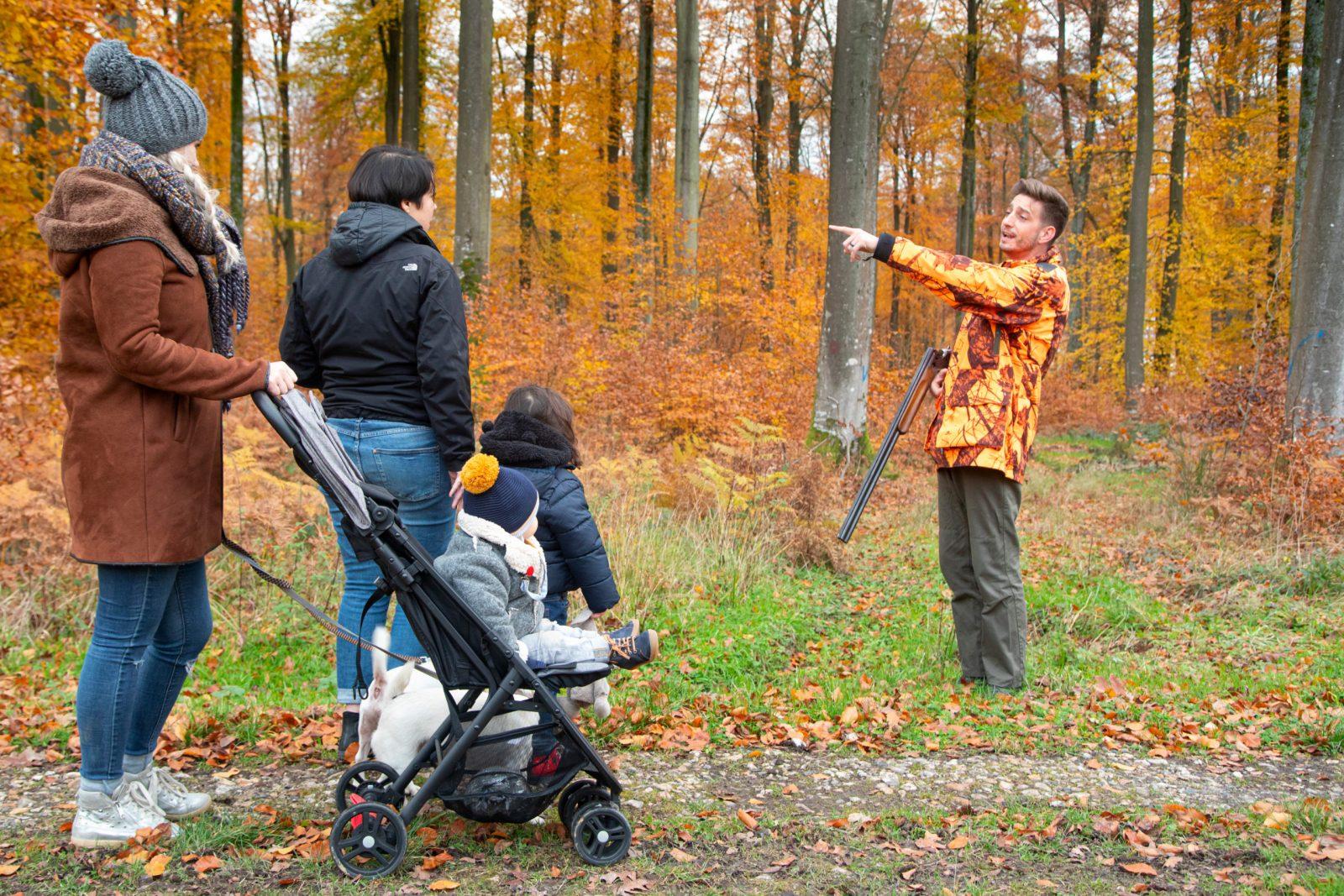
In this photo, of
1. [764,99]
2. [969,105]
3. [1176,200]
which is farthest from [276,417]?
[764,99]

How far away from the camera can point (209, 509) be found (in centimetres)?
312

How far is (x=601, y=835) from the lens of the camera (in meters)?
3.00

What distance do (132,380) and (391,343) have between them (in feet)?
2.91

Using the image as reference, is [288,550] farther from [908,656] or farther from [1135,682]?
[1135,682]

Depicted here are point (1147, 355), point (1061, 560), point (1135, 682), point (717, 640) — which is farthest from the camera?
point (1147, 355)

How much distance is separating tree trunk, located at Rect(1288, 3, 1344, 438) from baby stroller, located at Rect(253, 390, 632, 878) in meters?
7.61

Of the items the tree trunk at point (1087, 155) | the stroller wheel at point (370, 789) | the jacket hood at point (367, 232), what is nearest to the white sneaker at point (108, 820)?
the stroller wheel at point (370, 789)

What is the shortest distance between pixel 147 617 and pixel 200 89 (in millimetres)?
17424

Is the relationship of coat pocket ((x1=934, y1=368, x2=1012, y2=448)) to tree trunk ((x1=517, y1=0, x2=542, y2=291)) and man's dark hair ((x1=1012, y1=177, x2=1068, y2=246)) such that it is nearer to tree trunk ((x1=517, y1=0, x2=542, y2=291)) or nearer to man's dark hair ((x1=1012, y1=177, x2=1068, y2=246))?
man's dark hair ((x1=1012, y1=177, x2=1068, y2=246))

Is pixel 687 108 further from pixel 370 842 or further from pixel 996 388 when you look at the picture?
pixel 370 842

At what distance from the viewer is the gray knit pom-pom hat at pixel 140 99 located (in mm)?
2836

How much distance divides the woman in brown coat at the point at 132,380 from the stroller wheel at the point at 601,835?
143cm

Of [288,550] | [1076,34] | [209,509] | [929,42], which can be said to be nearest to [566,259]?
[929,42]

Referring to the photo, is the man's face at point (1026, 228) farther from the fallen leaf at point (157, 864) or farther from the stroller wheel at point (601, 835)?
the fallen leaf at point (157, 864)
